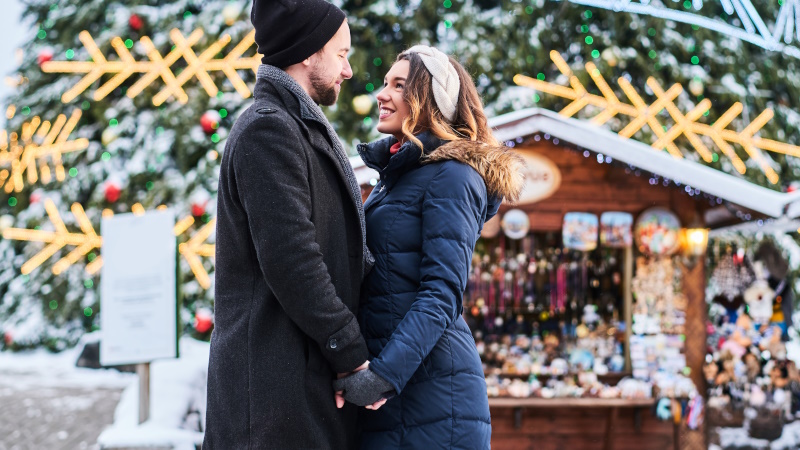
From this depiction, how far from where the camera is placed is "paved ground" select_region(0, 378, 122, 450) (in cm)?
778

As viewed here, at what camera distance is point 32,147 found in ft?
39.7

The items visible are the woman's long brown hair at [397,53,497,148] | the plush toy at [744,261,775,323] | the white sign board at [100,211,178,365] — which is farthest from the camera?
the plush toy at [744,261,775,323]

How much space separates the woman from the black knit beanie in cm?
32

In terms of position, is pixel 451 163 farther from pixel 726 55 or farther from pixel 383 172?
pixel 726 55

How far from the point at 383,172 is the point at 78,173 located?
11.4 metres

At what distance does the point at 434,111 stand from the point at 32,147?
11081 millimetres

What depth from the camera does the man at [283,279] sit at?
6.55 ft

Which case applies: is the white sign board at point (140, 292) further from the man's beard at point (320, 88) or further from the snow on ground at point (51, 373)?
the snow on ground at point (51, 373)

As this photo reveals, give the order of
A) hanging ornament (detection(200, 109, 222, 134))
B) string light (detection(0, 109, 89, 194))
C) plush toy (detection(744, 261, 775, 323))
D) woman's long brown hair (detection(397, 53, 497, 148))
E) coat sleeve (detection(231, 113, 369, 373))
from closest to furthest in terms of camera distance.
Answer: coat sleeve (detection(231, 113, 369, 373))
woman's long brown hair (detection(397, 53, 497, 148))
plush toy (detection(744, 261, 775, 323))
hanging ornament (detection(200, 109, 222, 134))
string light (detection(0, 109, 89, 194))

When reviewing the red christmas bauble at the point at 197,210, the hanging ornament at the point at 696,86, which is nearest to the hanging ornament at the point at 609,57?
the hanging ornament at the point at 696,86

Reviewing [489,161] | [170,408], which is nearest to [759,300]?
[170,408]

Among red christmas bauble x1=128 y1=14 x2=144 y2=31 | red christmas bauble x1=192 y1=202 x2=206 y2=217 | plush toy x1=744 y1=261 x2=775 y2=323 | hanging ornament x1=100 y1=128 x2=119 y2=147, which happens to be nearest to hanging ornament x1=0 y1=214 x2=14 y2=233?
hanging ornament x1=100 y1=128 x2=119 y2=147

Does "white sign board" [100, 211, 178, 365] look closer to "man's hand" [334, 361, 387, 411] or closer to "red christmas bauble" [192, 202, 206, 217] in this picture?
"red christmas bauble" [192, 202, 206, 217]

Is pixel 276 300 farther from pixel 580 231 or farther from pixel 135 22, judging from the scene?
pixel 135 22
